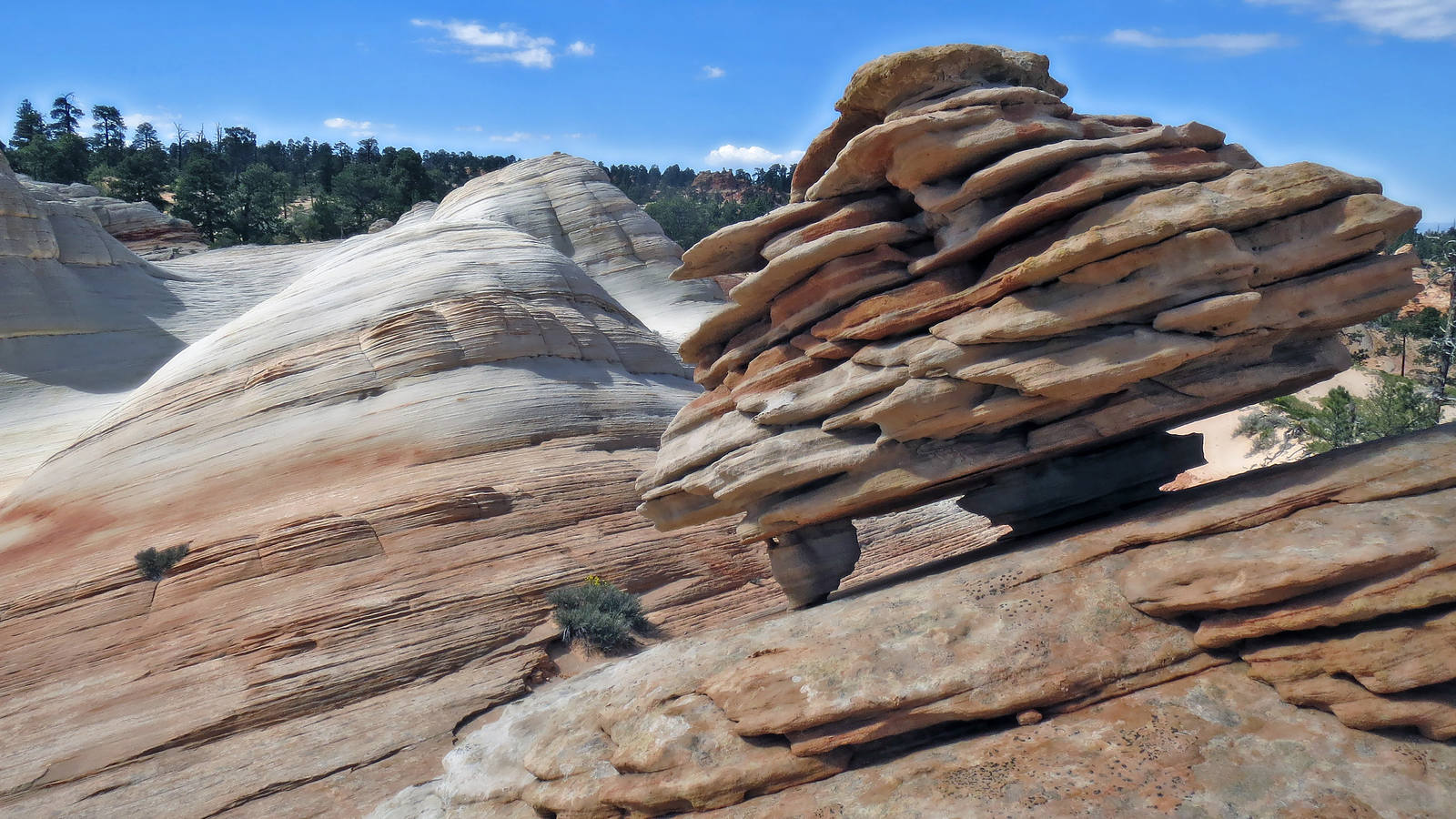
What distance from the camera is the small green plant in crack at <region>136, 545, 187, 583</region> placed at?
1717 centimetres

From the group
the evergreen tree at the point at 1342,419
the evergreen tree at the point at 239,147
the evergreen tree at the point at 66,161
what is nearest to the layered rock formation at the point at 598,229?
the evergreen tree at the point at 1342,419

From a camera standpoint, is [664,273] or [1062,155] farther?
[664,273]

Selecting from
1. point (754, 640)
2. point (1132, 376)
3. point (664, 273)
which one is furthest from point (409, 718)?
point (664, 273)

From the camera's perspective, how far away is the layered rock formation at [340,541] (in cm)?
1376

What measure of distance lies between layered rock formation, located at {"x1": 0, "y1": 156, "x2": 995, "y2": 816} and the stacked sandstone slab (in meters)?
5.65

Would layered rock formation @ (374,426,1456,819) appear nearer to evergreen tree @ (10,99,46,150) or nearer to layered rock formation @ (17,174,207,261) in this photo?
layered rock formation @ (17,174,207,261)

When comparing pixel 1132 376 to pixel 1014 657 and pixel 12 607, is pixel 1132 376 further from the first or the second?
pixel 12 607

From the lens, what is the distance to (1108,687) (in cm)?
921

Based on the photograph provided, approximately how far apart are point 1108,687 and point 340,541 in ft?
49.3

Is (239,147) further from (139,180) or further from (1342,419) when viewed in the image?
(1342,419)

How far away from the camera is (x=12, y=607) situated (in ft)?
54.0

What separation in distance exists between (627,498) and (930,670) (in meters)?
12.7

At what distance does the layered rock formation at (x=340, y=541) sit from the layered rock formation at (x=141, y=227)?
2890 cm

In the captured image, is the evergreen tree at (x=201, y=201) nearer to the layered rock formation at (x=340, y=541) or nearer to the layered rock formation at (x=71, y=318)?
the layered rock formation at (x=71, y=318)
